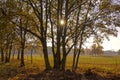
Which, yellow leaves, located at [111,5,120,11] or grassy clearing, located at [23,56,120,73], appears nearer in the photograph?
yellow leaves, located at [111,5,120,11]

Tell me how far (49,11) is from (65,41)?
3.70 metres

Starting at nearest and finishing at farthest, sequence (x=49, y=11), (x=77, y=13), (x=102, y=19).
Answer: (x=102, y=19) → (x=49, y=11) → (x=77, y=13)

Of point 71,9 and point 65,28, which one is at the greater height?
point 71,9

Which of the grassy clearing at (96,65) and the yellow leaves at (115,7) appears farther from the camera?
the grassy clearing at (96,65)

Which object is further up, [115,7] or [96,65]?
[115,7]

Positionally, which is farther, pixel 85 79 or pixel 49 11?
pixel 49 11

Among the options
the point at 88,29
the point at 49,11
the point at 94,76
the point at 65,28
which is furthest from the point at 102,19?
the point at 94,76

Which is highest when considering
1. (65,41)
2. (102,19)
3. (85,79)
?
(102,19)

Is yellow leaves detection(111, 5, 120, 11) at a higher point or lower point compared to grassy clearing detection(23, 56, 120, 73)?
higher

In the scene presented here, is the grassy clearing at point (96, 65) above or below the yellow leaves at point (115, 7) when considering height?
below

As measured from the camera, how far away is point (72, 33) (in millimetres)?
29109

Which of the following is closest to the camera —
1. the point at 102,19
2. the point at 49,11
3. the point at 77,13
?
the point at 102,19

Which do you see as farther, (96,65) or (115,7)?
(96,65)

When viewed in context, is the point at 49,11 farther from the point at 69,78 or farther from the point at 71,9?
the point at 69,78
